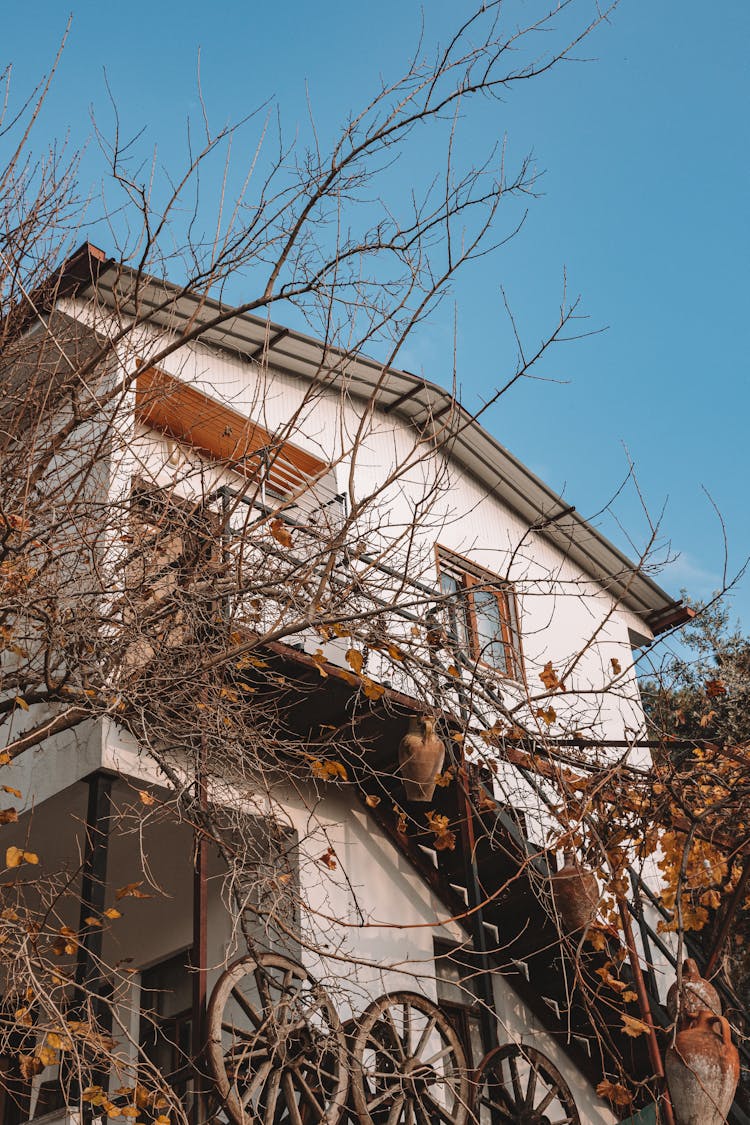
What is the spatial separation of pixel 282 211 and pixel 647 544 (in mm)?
2611

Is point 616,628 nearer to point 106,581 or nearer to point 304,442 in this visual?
point 304,442

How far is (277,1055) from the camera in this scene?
6695mm

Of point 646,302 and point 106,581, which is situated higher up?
point 646,302

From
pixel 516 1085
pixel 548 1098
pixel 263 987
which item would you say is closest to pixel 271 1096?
pixel 263 987

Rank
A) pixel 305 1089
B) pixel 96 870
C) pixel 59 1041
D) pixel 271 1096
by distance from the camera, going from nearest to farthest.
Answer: pixel 59 1041 → pixel 271 1096 → pixel 305 1089 → pixel 96 870

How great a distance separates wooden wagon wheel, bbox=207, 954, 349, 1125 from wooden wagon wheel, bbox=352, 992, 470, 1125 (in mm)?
212

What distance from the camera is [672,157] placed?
8.35m

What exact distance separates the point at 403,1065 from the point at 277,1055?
959 millimetres

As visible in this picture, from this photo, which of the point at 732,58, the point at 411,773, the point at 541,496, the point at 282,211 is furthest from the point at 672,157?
the point at 541,496

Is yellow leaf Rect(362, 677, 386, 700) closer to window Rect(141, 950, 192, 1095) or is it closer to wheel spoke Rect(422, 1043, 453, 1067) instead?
Result: wheel spoke Rect(422, 1043, 453, 1067)

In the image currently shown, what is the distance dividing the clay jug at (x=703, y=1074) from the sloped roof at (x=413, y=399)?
2971 millimetres

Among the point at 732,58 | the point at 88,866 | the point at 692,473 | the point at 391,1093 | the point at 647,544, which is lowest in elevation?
the point at 391,1093

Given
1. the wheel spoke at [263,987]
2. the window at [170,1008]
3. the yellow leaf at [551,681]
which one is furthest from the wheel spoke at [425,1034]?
the yellow leaf at [551,681]

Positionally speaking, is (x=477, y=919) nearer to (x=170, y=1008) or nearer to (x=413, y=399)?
(x=170, y=1008)
